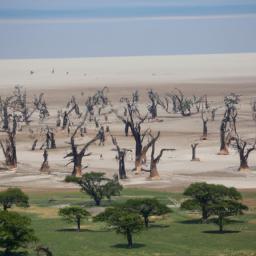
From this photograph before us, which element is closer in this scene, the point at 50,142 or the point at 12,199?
the point at 12,199

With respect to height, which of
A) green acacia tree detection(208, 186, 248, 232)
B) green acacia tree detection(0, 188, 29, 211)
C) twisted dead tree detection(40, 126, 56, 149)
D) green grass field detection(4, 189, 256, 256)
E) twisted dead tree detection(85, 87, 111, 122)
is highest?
twisted dead tree detection(85, 87, 111, 122)

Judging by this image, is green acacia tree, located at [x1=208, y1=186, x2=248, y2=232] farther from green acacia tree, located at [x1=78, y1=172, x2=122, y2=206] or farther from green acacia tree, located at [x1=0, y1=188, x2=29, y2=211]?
green acacia tree, located at [x1=0, y1=188, x2=29, y2=211]

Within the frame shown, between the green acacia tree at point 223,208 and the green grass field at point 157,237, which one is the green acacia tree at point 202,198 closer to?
the green acacia tree at point 223,208

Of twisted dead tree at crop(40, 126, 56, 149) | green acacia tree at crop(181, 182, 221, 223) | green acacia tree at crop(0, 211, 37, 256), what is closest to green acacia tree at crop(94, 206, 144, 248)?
green acacia tree at crop(0, 211, 37, 256)

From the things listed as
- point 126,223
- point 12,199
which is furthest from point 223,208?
point 12,199

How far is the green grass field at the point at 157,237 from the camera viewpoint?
162 ft

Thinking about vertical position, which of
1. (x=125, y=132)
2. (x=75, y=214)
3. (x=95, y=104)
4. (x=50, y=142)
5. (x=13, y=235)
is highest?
(x=95, y=104)

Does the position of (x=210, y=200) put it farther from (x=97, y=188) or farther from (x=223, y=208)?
(x=97, y=188)

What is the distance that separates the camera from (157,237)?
53.5 metres

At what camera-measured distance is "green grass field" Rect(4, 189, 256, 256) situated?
49.3m

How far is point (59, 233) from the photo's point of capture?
54.8 m

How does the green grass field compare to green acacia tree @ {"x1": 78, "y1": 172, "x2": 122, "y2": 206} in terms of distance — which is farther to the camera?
green acacia tree @ {"x1": 78, "y1": 172, "x2": 122, "y2": 206}

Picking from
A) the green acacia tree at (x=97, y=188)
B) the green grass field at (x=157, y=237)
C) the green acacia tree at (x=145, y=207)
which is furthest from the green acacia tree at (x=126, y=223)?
the green acacia tree at (x=97, y=188)

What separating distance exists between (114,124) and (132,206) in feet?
191
